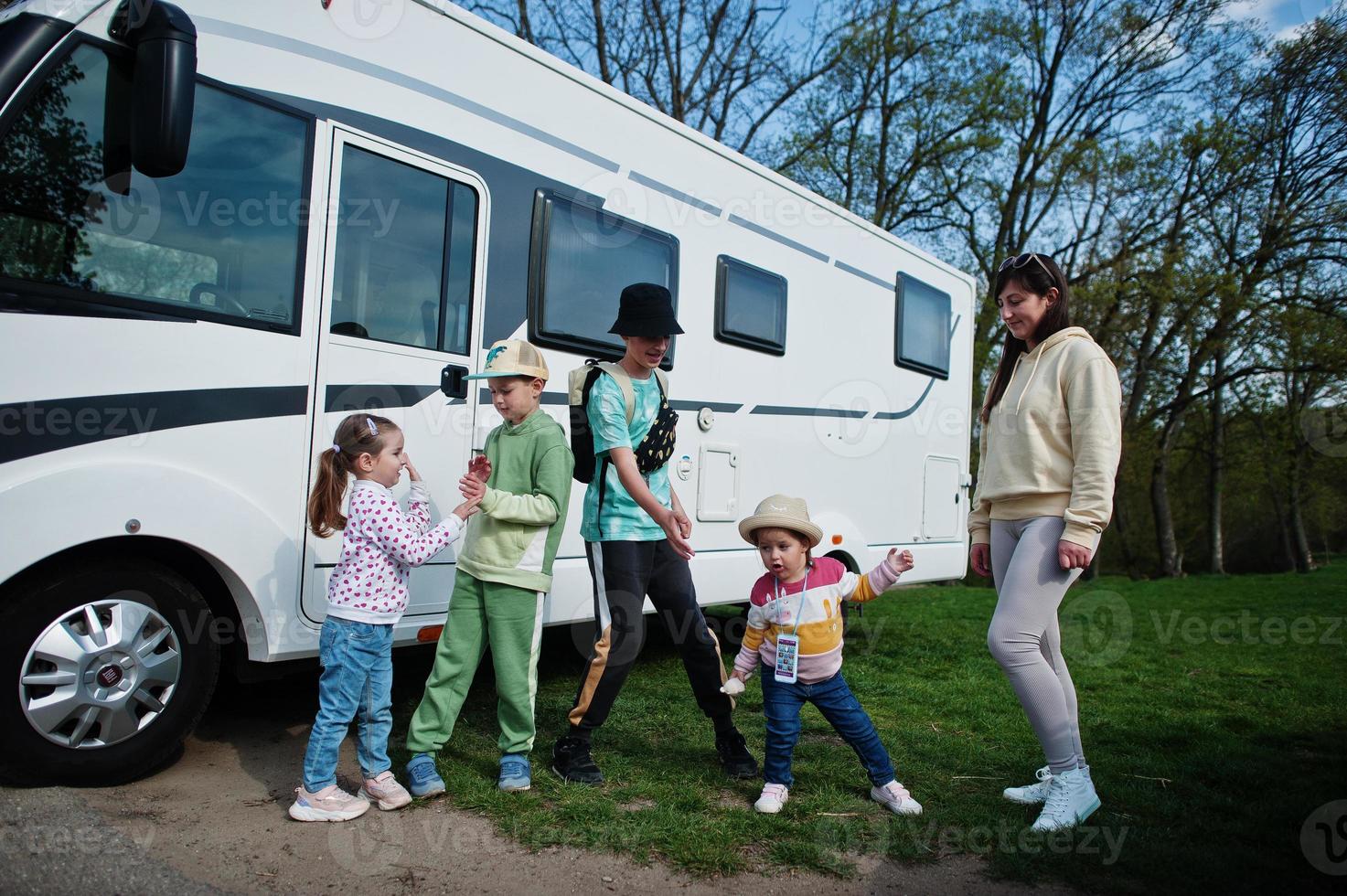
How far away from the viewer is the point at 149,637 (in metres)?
3.28

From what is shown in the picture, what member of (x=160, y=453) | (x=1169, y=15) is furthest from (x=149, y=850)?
(x=1169, y=15)

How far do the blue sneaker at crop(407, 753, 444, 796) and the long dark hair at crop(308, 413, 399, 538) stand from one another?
2.93 ft

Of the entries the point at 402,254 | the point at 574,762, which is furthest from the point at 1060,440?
the point at 402,254

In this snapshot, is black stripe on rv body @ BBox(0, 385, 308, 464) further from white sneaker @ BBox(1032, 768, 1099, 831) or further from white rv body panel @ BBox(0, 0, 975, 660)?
white sneaker @ BBox(1032, 768, 1099, 831)

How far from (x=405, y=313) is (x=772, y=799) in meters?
2.43

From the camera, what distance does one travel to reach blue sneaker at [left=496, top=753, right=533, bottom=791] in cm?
343

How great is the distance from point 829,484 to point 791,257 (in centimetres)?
154

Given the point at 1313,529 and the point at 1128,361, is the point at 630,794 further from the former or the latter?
the point at 1313,529

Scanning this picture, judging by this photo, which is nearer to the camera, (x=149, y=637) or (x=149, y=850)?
(x=149, y=850)

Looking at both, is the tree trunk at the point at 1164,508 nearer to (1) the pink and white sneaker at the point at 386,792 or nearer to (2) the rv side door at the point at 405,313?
(2) the rv side door at the point at 405,313

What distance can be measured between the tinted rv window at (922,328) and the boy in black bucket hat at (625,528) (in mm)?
3930

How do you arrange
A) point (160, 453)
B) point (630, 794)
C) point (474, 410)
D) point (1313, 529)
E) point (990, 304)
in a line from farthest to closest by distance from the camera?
point (1313, 529) → point (990, 304) → point (474, 410) → point (630, 794) → point (160, 453)

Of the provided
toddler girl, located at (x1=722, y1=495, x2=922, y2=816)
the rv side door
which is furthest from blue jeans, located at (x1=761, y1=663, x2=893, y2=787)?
the rv side door

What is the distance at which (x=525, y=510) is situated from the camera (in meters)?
3.38
